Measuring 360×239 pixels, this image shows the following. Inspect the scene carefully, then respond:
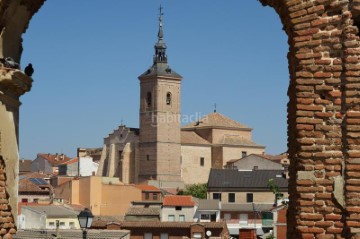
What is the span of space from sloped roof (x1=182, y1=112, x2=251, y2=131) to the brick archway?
12738 cm

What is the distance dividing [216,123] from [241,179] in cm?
5348

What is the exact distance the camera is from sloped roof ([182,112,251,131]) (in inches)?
5354

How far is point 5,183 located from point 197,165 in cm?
12081

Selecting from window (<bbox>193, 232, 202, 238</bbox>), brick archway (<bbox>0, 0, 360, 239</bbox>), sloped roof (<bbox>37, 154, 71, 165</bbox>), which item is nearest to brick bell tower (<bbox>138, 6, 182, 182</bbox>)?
sloped roof (<bbox>37, 154, 71, 165</bbox>)

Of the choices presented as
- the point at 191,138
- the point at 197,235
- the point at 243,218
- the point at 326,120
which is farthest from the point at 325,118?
the point at 191,138

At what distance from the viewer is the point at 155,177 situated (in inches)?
4833

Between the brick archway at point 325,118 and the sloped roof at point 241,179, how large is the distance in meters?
73.3

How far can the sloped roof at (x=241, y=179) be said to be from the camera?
81.8m

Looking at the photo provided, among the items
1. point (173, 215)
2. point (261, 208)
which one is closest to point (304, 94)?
point (173, 215)

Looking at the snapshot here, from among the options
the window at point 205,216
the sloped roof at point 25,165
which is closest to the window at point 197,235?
the window at point 205,216

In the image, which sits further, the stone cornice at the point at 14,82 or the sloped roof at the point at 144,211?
the sloped roof at the point at 144,211

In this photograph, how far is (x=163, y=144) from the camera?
12656cm

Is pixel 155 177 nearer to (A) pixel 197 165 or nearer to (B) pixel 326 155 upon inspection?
(A) pixel 197 165

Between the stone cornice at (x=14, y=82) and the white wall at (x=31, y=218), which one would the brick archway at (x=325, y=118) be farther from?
the white wall at (x=31, y=218)
